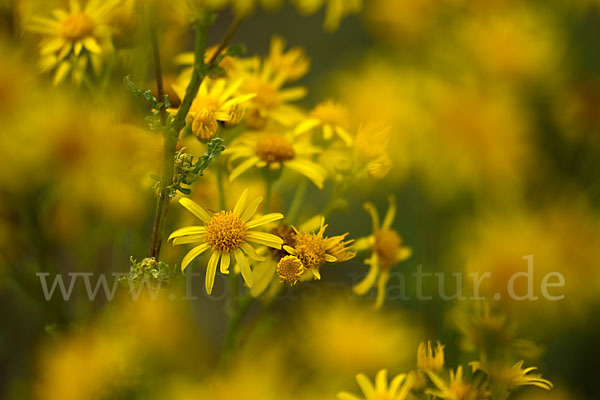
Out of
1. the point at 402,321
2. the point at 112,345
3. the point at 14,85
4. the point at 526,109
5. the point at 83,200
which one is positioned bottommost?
the point at 112,345

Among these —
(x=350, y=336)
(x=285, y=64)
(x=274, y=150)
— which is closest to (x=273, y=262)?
(x=274, y=150)

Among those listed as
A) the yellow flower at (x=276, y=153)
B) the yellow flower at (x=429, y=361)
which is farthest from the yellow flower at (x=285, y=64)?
the yellow flower at (x=429, y=361)

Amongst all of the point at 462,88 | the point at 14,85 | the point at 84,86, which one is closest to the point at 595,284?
the point at 462,88

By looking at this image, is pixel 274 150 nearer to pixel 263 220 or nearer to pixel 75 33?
pixel 263 220

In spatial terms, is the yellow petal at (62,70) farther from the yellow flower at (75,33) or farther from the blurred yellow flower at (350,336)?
the blurred yellow flower at (350,336)

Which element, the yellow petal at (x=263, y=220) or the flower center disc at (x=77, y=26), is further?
the flower center disc at (x=77, y=26)

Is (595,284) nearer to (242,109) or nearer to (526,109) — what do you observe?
(526,109)

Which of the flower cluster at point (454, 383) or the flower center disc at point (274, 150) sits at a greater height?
the flower center disc at point (274, 150)
